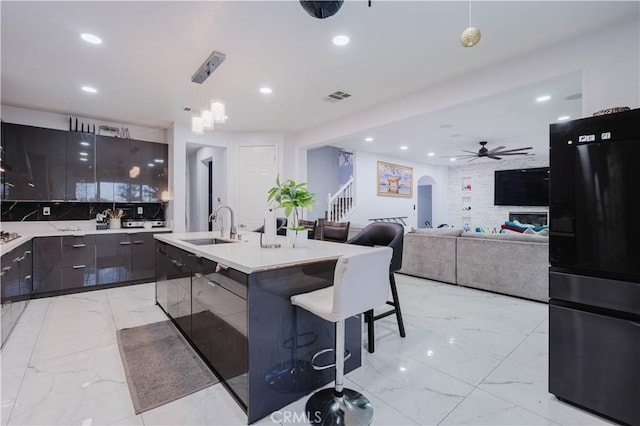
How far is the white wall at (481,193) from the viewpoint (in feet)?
28.5

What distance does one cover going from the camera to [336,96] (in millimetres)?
3771

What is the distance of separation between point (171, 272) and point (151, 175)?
2.66m

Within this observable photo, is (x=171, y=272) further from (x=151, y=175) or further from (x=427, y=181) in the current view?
(x=427, y=181)

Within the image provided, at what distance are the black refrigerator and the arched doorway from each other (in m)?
8.54

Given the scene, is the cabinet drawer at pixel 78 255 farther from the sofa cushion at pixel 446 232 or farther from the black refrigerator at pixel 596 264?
the black refrigerator at pixel 596 264

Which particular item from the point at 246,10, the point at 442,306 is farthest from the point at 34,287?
the point at 442,306

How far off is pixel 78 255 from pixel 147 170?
1590mm

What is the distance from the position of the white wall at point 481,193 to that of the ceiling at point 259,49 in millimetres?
5087

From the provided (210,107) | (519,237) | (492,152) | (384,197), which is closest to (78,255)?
(210,107)

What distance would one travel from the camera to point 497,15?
220cm

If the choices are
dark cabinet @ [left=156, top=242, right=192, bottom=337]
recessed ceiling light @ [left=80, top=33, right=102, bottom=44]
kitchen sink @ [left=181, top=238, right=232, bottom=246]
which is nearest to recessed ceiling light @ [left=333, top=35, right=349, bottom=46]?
recessed ceiling light @ [left=80, top=33, right=102, bottom=44]

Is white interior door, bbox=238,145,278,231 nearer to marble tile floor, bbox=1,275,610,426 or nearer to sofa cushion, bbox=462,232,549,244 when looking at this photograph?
marble tile floor, bbox=1,275,610,426

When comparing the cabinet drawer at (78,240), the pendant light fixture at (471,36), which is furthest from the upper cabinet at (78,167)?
the pendant light fixture at (471,36)

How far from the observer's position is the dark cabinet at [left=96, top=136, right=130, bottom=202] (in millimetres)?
4418
